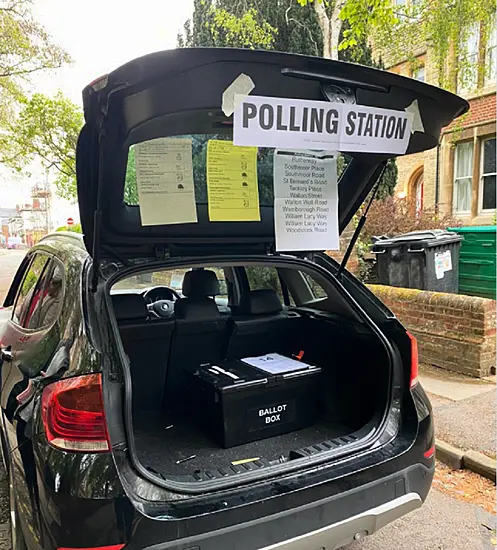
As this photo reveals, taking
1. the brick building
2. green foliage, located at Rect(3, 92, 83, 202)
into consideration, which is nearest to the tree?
green foliage, located at Rect(3, 92, 83, 202)

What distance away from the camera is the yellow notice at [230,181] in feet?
7.20

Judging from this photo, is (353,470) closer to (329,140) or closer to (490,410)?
(329,140)

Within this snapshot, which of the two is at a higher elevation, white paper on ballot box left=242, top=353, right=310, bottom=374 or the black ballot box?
white paper on ballot box left=242, top=353, right=310, bottom=374

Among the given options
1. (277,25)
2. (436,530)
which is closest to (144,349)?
(436,530)

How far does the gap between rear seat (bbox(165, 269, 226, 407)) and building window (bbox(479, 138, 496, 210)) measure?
31.4 feet

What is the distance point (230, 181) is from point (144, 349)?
45.0 inches

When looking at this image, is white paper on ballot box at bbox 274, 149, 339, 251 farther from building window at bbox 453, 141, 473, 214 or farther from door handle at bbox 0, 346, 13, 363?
building window at bbox 453, 141, 473, 214

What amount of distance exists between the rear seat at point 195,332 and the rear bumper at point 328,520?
53.2 inches

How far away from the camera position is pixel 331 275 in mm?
2531

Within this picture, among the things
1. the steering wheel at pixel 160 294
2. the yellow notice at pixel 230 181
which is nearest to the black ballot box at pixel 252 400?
the yellow notice at pixel 230 181

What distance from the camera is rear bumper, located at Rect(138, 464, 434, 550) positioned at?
1.53 metres

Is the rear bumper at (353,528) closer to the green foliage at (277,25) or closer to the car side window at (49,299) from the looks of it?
the car side window at (49,299)

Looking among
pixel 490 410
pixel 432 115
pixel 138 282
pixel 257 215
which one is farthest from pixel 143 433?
pixel 490 410

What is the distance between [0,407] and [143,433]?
72 cm
